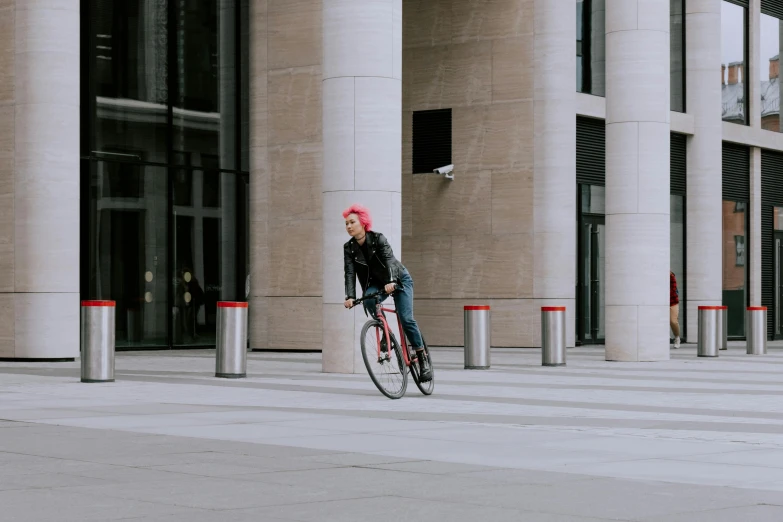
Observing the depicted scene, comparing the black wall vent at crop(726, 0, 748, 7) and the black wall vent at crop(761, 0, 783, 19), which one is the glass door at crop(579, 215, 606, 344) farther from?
the black wall vent at crop(761, 0, 783, 19)

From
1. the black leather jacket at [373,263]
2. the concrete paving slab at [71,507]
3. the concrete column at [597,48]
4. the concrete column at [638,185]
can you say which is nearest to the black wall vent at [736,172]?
the concrete column at [597,48]

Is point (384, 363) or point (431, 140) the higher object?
point (431, 140)

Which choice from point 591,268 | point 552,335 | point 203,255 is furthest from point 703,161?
point 552,335

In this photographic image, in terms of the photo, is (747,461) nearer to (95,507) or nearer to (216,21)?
(95,507)

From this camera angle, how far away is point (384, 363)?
13289mm

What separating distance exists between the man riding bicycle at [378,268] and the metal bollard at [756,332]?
14.6 metres

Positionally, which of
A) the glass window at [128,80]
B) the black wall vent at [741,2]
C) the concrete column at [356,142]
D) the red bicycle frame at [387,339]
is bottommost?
the red bicycle frame at [387,339]

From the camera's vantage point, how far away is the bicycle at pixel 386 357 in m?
13.1

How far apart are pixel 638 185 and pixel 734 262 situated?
13.5 m

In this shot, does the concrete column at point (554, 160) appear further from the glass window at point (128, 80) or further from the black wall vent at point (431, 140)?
the glass window at point (128, 80)

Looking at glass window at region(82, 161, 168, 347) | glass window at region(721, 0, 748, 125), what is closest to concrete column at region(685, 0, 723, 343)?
glass window at region(721, 0, 748, 125)

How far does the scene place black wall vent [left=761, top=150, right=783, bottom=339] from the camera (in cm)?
3625

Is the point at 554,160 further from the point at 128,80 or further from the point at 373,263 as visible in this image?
the point at 373,263

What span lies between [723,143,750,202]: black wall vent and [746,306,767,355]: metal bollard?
28.2 ft
